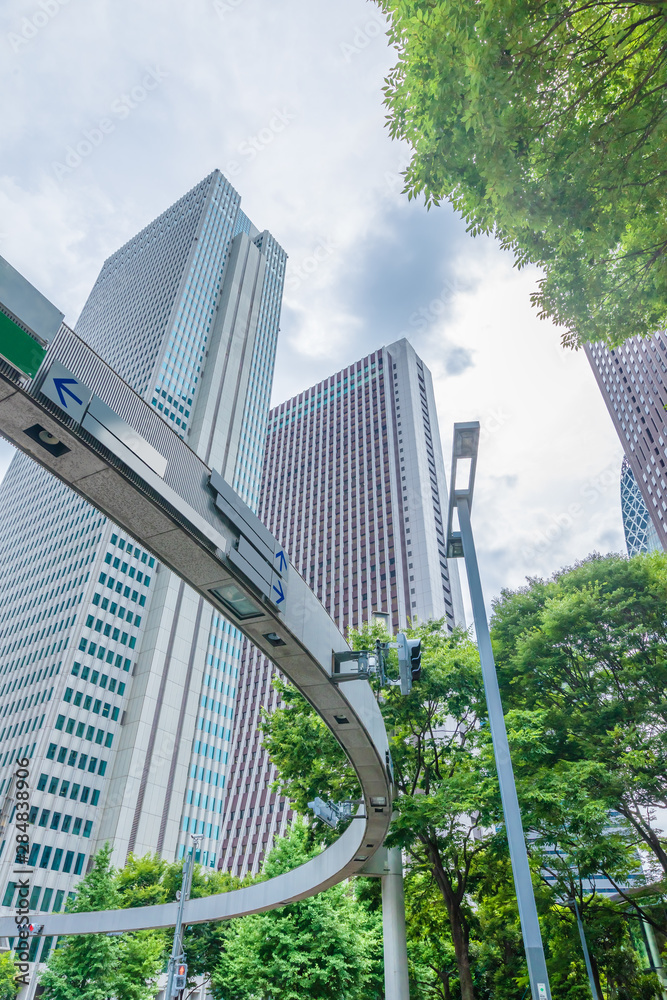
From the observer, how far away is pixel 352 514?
11531 cm

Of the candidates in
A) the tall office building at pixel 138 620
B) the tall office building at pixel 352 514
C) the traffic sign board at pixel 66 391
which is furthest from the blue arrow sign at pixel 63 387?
the tall office building at pixel 352 514

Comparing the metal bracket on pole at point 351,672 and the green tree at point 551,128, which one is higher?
the green tree at point 551,128

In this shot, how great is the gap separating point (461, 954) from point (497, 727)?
14.4 m

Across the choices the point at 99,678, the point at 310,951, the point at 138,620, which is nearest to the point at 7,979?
the point at 310,951

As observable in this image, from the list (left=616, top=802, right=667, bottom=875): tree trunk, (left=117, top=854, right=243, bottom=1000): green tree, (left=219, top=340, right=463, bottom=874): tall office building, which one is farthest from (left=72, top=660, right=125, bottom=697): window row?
(left=616, top=802, right=667, bottom=875): tree trunk

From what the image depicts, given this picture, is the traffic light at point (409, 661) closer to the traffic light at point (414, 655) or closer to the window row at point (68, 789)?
the traffic light at point (414, 655)

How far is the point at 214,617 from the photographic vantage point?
92.8 meters

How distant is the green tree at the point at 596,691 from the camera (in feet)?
58.2

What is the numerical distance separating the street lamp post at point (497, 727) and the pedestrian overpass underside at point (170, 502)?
114 inches

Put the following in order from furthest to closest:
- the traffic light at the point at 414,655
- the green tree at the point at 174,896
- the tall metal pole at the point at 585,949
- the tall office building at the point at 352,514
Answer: the tall office building at the point at 352,514 → the green tree at the point at 174,896 → the tall metal pole at the point at 585,949 → the traffic light at the point at 414,655

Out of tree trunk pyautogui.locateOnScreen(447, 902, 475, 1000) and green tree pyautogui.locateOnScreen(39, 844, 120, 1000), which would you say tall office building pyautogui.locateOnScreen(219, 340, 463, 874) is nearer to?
green tree pyautogui.locateOnScreen(39, 844, 120, 1000)

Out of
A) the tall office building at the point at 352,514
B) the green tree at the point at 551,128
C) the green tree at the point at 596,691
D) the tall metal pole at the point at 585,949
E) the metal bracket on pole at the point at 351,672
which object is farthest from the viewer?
the tall office building at the point at 352,514

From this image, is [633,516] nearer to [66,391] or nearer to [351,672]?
Result: [351,672]

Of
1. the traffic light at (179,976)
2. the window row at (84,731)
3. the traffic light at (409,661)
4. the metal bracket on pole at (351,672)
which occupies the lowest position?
the traffic light at (179,976)
